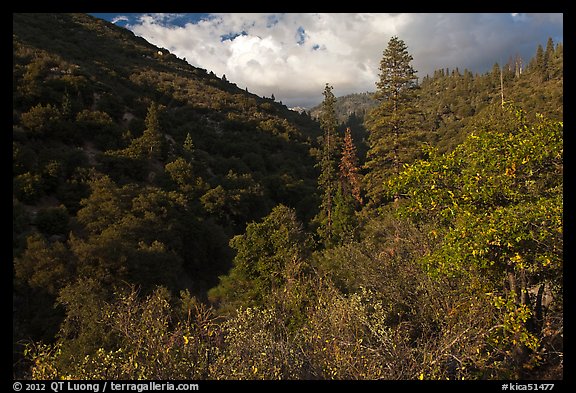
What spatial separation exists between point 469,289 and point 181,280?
15.9 m

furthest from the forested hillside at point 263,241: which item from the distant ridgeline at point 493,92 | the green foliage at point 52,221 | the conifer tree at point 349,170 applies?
the distant ridgeline at point 493,92

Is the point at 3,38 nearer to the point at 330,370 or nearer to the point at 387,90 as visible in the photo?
the point at 330,370

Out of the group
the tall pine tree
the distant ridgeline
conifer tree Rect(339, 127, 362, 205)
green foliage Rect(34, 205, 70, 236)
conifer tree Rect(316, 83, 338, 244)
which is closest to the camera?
green foliage Rect(34, 205, 70, 236)

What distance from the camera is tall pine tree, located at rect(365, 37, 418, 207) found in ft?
65.9

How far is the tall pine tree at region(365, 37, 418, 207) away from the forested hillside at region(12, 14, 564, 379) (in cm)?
12

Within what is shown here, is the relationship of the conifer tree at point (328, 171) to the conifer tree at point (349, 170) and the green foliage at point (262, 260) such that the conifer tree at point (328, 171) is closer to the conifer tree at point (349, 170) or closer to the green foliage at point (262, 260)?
the conifer tree at point (349, 170)

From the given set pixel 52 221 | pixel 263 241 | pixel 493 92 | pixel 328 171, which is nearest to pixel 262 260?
pixel 263 241

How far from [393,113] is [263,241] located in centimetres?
1173

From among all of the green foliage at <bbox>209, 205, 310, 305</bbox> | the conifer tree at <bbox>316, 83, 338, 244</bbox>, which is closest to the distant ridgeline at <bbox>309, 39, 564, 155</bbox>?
the conifer tree at <bbox>316, 83, 338, 244</bbox>

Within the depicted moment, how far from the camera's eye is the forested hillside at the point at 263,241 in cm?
584

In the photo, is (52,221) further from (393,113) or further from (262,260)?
(393,113)

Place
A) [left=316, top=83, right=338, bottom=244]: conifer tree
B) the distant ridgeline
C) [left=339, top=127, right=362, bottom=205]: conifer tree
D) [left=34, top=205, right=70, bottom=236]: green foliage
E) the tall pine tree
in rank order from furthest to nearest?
the distant ridgeline
[left=339, top=127, right=362, bottom=205]: conifer tree
[left=316, top=83, right=338, bottom=244]: conifer tree
the tall pine tree
[left=34, top=205, right=70, bottom=236]: green foliage

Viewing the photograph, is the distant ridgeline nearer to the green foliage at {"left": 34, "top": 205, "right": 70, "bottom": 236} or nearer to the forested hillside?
the forested hillside

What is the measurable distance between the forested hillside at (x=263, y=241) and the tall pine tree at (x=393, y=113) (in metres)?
0.12
